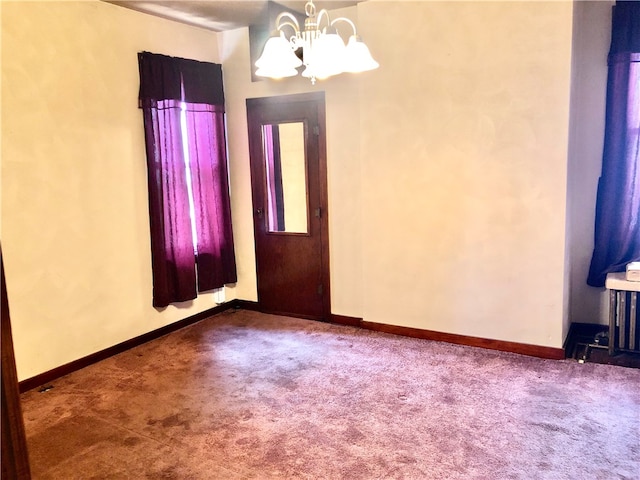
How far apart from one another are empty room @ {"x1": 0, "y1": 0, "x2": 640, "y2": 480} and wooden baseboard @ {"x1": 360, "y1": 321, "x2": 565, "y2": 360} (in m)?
0.02

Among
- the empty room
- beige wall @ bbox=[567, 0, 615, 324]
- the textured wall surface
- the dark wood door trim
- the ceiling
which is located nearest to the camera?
the dark wood door trim

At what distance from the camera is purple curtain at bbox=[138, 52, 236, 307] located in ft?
14.1

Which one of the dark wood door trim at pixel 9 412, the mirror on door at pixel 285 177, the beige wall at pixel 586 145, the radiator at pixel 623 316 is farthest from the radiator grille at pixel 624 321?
the dark wood door trim at pixel 9 412

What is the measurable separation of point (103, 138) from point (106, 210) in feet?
1.80

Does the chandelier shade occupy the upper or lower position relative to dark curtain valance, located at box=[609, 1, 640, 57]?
lower

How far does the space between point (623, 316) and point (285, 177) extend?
2.95m

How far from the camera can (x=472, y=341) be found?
13.4 feet

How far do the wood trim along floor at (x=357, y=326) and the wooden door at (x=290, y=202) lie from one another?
46 centimetres

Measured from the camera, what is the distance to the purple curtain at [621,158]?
3.73 m

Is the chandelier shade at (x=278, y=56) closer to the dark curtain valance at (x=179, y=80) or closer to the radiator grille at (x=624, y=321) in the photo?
the dark curtain valance at (x=179, y=80)

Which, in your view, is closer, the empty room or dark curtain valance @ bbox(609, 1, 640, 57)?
the empty room

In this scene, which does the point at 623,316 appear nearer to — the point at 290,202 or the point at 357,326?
the point at 357,326

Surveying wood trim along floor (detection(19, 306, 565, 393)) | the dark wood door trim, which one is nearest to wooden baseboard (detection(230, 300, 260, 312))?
wood trim along floor (detection(19, 306, 565, 393))

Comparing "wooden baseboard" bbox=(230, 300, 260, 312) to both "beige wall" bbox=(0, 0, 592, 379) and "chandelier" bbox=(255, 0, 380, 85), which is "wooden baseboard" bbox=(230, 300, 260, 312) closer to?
"beige wall" bbox=(0, 0, 592, 379)
